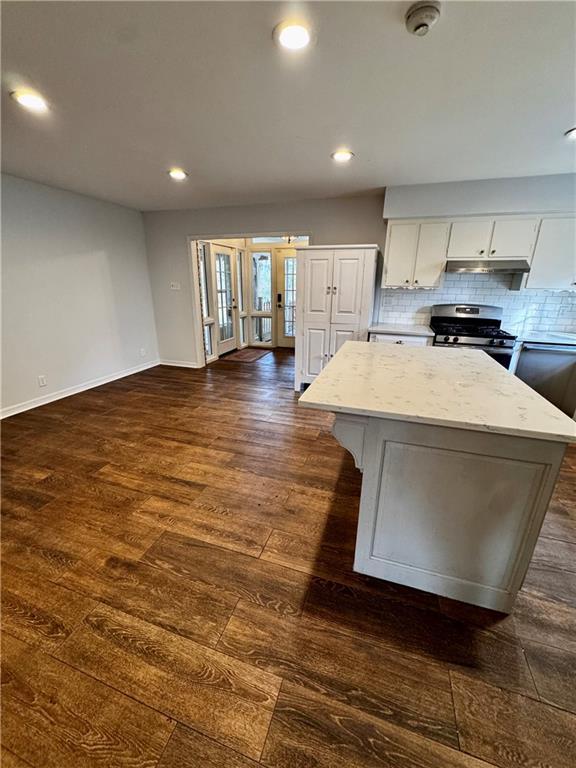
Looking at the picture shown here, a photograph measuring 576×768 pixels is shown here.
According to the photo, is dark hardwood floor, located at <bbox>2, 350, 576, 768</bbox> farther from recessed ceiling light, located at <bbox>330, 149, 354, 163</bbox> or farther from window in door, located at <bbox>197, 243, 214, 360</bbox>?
window in door, located at <bbox>197, 243, 214, 360</bbox>

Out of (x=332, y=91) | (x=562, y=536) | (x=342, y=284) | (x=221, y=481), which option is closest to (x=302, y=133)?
(x=332, y=91)

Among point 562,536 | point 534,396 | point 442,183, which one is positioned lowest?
point 562,536

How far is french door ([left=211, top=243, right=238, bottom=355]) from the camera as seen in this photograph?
5828 millimetres

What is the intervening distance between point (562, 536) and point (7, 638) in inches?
113

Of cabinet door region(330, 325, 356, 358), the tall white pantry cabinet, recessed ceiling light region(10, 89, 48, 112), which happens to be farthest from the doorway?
recessed ceiling light region(10, 89, 48, 112)

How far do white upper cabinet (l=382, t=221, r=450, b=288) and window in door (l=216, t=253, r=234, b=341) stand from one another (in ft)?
11.0

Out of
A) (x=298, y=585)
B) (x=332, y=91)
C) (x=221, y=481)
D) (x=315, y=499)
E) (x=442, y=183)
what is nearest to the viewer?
(x=298, y=585)

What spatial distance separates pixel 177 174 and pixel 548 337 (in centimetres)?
422

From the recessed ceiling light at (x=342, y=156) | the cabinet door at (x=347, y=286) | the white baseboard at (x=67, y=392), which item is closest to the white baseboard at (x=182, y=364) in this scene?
the white baseboard at (x=67, y=392)

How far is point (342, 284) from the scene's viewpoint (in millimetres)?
3725

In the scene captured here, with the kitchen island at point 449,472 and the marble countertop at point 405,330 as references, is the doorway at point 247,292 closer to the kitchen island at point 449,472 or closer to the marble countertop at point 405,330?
the marble countertop at point 405,330

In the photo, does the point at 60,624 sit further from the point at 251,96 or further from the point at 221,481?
the point at 251,96

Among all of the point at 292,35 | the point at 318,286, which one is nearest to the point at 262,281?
the point at 318,286

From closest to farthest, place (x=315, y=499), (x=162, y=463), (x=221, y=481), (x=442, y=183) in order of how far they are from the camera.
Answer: (x=315, y=499), (x=221, y=481), (x=162, y=463), (x=442, y=183)
